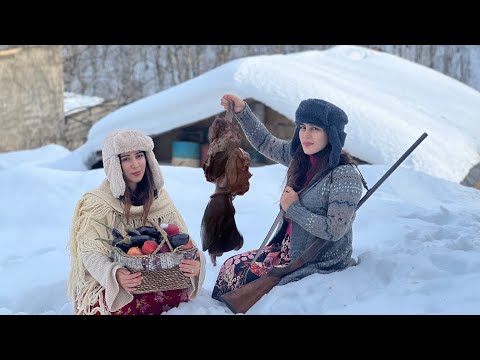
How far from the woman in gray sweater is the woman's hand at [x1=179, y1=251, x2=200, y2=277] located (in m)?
0.42

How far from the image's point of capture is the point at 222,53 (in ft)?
68.3

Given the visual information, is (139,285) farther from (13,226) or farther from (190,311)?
(13,226)

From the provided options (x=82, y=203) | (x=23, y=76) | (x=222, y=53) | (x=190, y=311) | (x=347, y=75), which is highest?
(x=82, y=203)

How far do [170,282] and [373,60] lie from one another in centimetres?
1029

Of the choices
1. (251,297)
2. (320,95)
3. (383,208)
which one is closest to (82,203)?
(251,297)

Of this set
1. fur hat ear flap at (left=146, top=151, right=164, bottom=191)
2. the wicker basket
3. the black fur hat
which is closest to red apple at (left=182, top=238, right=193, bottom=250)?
the wicker basket

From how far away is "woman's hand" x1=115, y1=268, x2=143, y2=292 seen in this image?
134 inches

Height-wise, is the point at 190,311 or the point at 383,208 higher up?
the point at 190,311

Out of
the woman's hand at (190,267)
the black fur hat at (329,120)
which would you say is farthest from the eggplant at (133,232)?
the black fur hat at (329,120)

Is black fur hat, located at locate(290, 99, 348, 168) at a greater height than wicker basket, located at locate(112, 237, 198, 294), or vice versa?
black fur hat, located at locate(290, 99, 348, 168)

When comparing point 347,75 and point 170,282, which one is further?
point 347,75

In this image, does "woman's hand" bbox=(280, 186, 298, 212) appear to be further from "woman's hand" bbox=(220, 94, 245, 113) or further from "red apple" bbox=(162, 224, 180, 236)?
"woman's hand" bbox=(220, 94, 245, 113)

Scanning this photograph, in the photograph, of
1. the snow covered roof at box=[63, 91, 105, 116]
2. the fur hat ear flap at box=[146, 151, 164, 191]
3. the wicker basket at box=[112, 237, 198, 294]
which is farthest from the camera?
the snow covered roof at box=[63, 91, 105, 116]

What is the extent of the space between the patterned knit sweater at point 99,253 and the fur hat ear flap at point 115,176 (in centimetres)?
7
